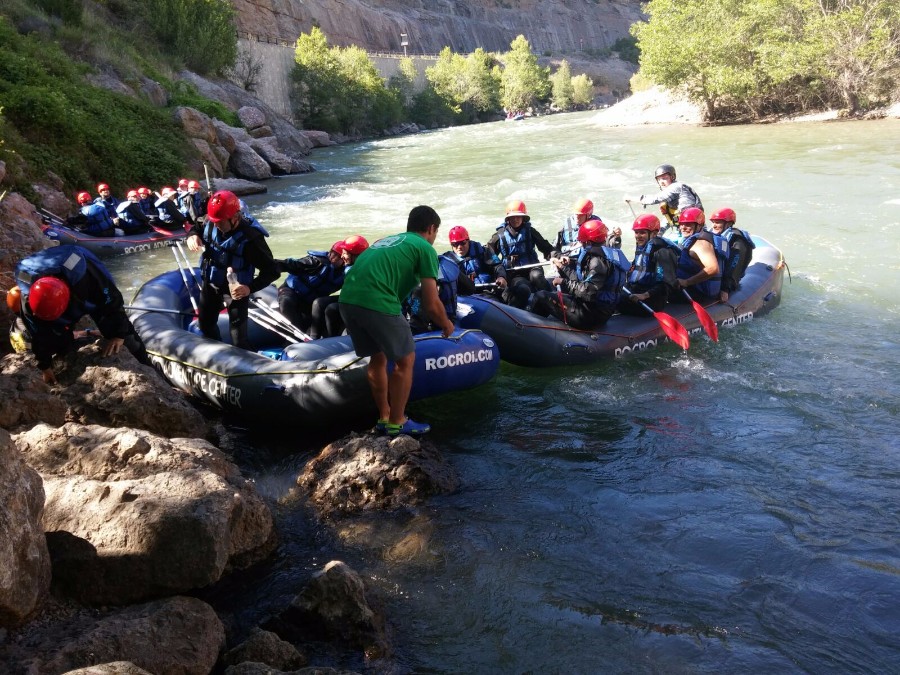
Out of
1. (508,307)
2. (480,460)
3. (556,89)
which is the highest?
(556,89)

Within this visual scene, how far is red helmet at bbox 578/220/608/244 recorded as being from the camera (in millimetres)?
6562

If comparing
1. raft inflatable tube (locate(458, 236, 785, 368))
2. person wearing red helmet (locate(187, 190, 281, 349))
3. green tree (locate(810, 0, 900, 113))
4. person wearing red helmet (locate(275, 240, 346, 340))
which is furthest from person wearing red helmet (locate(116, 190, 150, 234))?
green tree (locate(810, 0, 900, 113))

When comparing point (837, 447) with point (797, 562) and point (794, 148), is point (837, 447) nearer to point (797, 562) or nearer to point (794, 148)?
point (797, 562)

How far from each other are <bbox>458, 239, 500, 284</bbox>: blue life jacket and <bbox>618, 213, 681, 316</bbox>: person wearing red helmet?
56.2 inches

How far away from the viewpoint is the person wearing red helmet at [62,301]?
4.56m

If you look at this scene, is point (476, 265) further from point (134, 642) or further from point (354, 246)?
point (134, 642)

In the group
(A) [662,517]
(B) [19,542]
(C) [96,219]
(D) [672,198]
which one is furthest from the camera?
(C) [96,219]

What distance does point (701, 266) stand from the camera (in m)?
7.46

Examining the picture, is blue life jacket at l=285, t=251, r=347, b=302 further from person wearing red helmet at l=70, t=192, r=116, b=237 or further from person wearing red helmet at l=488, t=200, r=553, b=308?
person wearing red helmet at l=70, t=192, r=116, b=237

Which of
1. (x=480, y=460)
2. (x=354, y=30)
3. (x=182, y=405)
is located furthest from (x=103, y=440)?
(x=354, y=30)

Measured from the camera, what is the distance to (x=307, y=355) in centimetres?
571

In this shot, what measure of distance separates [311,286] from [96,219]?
7.69 m

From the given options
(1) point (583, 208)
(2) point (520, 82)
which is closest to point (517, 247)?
(1) point (583, 208)

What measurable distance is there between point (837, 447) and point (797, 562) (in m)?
1.52
